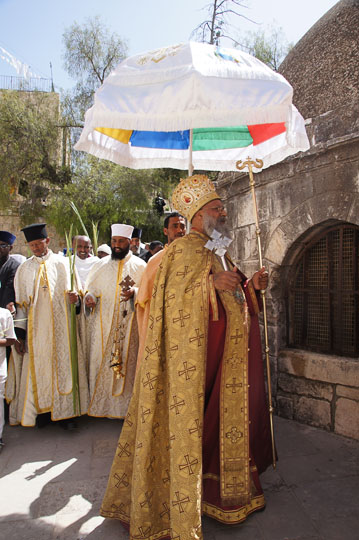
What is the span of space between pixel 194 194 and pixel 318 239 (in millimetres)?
2067

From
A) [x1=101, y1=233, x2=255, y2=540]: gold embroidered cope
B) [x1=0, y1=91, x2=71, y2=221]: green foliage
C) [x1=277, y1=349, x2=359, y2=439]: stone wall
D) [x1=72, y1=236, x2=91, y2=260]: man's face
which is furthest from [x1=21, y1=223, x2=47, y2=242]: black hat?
[x1=0, y1=91, x2=71, y2=221]: green foliage

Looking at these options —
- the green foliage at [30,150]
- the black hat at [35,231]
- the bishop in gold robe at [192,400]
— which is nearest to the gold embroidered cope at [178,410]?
the bishop in gold robe at [192,400]

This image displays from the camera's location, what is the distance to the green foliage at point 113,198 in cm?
1819

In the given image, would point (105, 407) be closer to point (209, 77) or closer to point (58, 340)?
point (58, 340)

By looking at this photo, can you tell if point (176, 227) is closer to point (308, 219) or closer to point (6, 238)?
point (308, 219)

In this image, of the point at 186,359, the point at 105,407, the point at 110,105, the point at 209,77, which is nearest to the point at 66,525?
the point at 186,359

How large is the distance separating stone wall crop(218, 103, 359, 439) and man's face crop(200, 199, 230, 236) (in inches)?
61.8

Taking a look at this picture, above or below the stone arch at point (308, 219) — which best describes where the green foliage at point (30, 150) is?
above

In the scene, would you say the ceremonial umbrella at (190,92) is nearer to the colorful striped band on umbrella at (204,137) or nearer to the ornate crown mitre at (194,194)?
the ornate crown mitre at (194,194)

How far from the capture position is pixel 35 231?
4.57m

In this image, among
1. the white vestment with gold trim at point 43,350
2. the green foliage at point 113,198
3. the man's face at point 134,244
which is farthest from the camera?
the green foliage at point 113,198

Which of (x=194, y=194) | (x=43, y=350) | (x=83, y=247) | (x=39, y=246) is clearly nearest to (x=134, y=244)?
(x=83, y=247)

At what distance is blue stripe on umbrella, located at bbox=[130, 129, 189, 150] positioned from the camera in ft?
12.6

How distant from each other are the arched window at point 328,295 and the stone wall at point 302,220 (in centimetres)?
12
